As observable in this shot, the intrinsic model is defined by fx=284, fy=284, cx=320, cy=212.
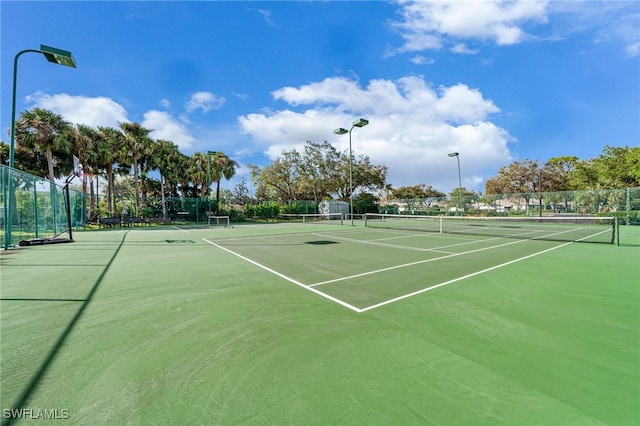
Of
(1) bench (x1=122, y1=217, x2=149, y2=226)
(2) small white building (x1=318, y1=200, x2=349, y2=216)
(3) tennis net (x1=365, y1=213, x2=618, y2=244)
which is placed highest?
(2) small white building (x1=318, y1=200, x2=349, y2=216)

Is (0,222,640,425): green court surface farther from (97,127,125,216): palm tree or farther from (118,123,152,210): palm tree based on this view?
(118,123,152,210): palm tree

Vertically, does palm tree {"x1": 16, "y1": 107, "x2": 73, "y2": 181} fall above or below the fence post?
above

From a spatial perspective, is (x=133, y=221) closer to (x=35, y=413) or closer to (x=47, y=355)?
(x=47, y=355)

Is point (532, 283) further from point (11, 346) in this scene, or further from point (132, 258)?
point (132, 258)

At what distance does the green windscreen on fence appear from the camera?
9.78 metres

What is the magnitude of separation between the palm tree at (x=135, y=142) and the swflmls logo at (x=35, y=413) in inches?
1370

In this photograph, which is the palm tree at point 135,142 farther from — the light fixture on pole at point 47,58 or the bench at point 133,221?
the light fixture on pole at point 47,58

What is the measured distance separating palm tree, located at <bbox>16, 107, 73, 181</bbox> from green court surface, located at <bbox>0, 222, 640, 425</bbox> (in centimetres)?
2535

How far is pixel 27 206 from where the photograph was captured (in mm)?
11359

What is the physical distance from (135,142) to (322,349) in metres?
36.8

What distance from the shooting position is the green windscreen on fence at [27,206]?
9.78 meters

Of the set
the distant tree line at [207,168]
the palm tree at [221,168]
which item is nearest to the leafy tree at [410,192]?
the distant tree line at [207,168]

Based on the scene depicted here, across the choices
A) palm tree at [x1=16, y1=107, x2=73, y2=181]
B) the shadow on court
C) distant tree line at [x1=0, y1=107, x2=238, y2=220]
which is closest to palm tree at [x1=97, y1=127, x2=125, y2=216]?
distant tree line at [x1=0, y1=107, x2=238, y2=220]

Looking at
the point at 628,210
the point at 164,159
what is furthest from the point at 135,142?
the point at 628,210
